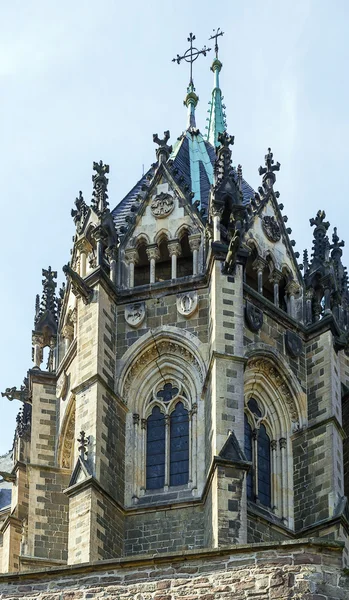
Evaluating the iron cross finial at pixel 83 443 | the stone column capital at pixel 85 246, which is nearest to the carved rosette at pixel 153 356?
the iron cross finial at pixel 83 443

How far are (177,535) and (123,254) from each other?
6629 millimetres

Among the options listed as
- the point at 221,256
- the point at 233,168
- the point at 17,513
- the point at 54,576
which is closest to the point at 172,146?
the point at 233,168

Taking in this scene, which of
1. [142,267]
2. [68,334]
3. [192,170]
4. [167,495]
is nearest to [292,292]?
[142,267]

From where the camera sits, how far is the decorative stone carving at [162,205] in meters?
39.6

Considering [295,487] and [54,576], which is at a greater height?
[295,487]

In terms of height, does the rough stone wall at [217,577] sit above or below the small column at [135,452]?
below

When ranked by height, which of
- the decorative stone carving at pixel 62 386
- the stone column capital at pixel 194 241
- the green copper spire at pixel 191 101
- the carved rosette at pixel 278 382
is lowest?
the carved rosette at pixel 278 382

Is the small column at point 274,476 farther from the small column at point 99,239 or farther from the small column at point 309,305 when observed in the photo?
the small column at point 99,239

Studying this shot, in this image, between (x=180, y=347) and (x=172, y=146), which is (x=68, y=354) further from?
(x=172, y=146)

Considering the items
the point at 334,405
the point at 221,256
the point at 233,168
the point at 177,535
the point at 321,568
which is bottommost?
the point at 321,568

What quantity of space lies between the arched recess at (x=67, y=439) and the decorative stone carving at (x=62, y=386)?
55 cm

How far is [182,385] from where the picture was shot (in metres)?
37.1

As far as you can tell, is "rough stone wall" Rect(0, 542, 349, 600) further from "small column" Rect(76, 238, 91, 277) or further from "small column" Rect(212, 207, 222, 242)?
"small column" Rect(76, 238, 91, 277)

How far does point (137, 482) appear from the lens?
36.2 m
